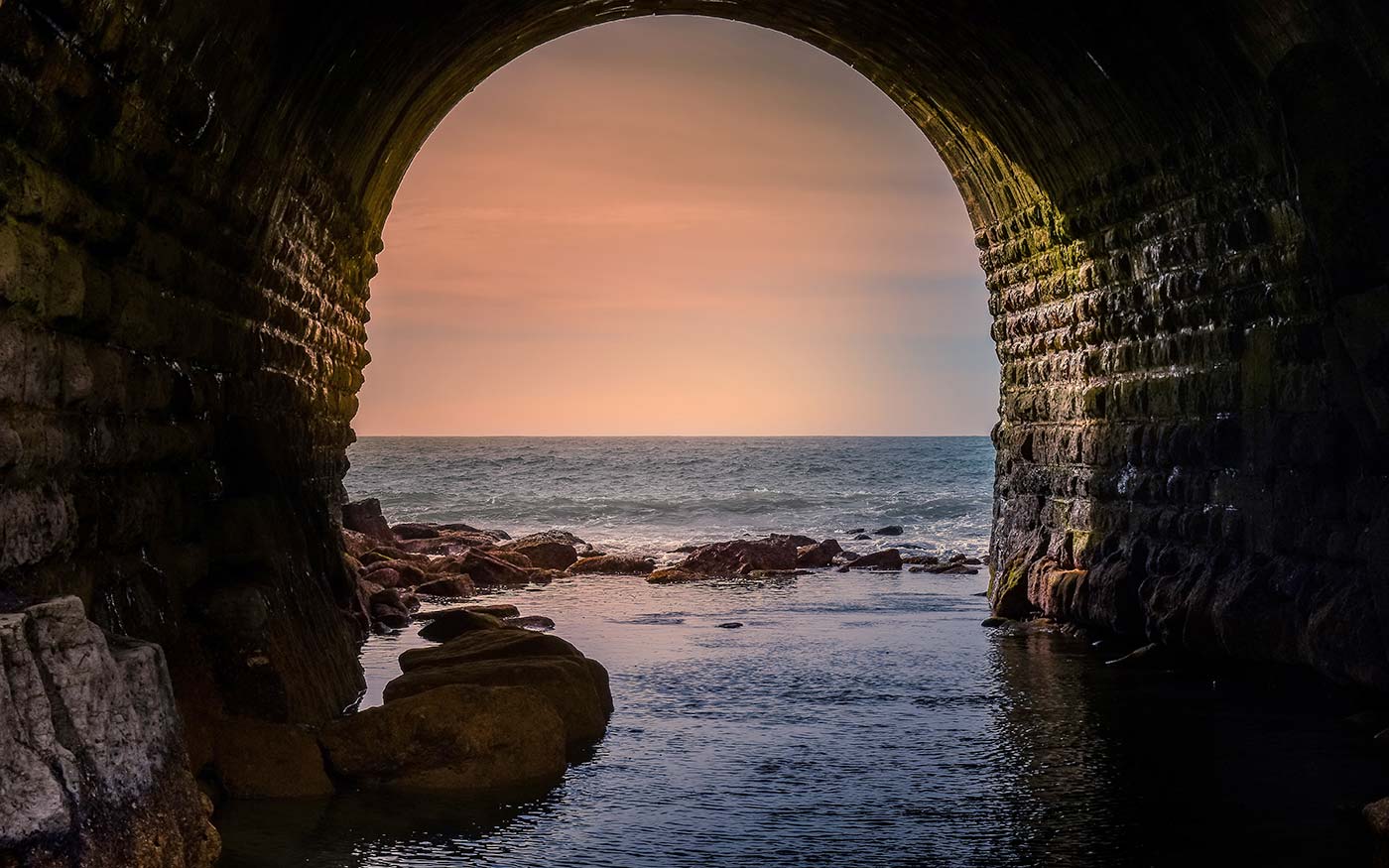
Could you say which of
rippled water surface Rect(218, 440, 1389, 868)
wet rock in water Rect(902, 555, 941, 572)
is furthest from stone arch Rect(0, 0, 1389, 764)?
wet rock in water Rect(902, 555, 941, 572)

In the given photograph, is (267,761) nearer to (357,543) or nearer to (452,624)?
(452,624)

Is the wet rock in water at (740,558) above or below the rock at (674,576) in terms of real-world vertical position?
above

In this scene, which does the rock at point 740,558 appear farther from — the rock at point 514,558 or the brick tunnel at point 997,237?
the brick tunnel at point 997,237

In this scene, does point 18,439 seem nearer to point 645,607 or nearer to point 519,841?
point 519,841

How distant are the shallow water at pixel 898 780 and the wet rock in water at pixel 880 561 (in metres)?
10.6

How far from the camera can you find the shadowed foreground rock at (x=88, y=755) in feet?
15.6

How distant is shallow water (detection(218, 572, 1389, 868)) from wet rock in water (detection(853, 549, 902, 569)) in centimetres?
1061

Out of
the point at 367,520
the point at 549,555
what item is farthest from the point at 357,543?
the point at 367,520

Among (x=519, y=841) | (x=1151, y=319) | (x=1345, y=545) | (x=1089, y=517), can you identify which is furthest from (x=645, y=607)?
(x=519, y=841)

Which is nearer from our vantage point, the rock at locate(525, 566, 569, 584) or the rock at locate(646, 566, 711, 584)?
the rock at locate(646, 566, 711, 584)

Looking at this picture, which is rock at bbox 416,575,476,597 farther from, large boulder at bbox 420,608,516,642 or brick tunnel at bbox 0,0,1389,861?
large boulder at bbox 420,608,516,642

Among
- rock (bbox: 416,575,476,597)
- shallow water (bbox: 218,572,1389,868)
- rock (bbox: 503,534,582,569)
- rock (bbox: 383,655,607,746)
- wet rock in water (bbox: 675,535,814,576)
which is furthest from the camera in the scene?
rock (bbox: 503,534,582,569)

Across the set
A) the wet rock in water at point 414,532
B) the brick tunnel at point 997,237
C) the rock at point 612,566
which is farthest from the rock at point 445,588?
the wet rock in water at point 414,532

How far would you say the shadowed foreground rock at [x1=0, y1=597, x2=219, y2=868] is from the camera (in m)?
4.75
